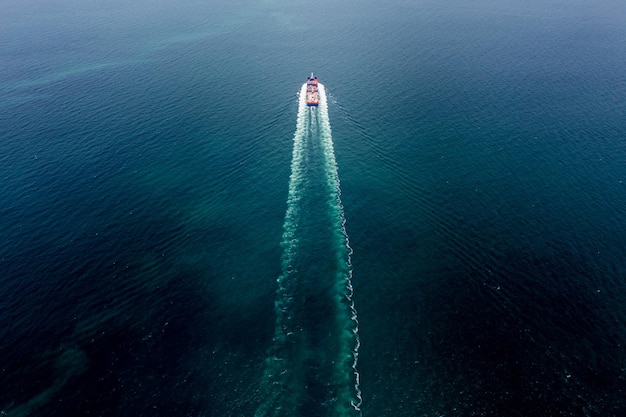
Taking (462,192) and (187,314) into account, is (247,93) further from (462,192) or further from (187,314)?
(187,314)

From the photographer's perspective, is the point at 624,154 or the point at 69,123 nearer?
the point at 624,154

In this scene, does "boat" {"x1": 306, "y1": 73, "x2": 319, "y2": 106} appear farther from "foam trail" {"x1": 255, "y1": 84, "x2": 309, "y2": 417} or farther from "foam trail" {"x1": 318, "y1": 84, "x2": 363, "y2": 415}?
"foam trail" {"x1": 255, "y1": 84, "x2": 309, "y2": 417}

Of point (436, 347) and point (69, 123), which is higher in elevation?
point (69, 123)

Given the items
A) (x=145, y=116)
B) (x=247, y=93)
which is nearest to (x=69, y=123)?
(x=145, y=116)

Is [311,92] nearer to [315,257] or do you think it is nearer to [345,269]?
[315,257]

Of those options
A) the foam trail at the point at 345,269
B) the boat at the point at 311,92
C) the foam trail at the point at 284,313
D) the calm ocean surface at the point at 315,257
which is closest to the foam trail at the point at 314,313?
the foam trail at the point at 284,313

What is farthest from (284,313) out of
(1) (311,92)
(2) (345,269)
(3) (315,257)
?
(1) (311,92)
